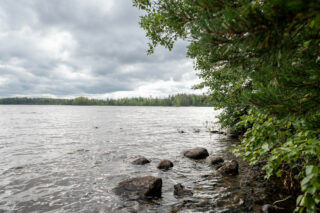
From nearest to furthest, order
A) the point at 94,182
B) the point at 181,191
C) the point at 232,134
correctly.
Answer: the point at 181,191
the point at 94,182
the point at 232,134

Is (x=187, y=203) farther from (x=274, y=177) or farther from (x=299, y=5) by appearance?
(x=299, y=5)

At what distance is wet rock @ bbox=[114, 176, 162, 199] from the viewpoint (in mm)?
7660

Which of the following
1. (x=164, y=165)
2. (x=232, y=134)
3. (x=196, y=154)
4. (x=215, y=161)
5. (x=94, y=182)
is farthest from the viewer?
(x=232, y=134)

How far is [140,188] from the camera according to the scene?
312 inches

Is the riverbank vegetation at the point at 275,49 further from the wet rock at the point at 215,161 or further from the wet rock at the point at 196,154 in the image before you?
the wet rock at the point at 196,154

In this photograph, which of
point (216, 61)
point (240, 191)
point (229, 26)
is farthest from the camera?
point (240, 191)

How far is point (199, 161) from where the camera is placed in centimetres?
1272

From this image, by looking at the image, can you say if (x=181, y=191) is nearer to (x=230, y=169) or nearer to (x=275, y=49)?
(x=230, y=169)

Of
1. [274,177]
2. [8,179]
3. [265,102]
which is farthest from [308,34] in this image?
[8,179]

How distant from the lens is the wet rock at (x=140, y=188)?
766 centimetres

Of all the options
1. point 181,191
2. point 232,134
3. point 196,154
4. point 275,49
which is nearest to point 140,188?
point 181,191

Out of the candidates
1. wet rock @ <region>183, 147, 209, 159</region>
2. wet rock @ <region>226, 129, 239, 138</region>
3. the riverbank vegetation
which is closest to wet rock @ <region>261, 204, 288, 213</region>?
the riverbank vegetation

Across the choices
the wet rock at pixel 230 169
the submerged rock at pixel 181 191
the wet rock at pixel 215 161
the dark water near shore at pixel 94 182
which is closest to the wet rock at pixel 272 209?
the dark water near shore at pixel 94 182

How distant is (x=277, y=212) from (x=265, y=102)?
5.21 metres
